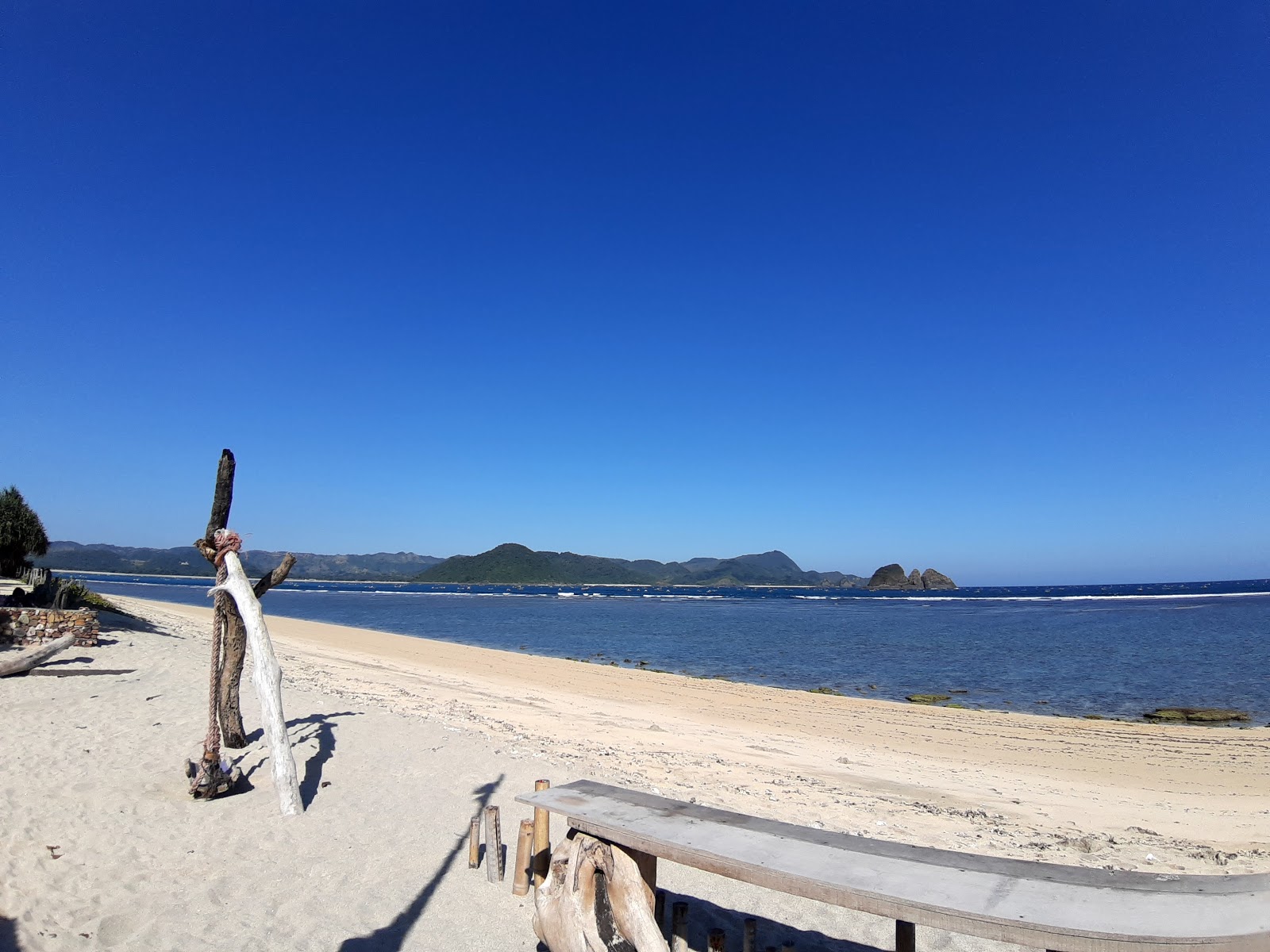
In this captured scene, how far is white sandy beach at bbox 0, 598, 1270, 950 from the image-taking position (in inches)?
190

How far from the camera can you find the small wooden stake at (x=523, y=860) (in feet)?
16.9

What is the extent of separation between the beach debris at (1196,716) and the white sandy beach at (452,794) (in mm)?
1509

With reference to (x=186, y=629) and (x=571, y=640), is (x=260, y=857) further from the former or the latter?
(x=571, y=640)

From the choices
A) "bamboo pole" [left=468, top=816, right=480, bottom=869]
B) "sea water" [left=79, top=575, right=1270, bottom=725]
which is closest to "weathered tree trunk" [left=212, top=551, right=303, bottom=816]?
"bamboo pole" [left=468, top=816, right=480, bottom=869]

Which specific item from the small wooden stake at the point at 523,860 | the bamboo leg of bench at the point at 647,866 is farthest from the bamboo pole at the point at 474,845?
the bamboo leg of bench at the point at 647,866

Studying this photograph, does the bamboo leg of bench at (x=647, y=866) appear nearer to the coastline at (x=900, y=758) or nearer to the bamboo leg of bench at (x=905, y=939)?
the bamboo leg of bench at (x=905, y=939)

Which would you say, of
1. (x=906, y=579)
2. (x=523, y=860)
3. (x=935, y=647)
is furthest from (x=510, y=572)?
(x=523, y=860)

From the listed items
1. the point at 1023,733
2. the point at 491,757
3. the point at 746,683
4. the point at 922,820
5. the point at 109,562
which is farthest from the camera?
the point at 109,562

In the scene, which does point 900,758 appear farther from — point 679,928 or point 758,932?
point 679,928

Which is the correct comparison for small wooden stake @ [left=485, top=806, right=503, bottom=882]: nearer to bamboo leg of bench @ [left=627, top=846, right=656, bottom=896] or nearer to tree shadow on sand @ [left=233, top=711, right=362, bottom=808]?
bamboo leg of bench @ [left=627, top=846, right=656, bottom=896]

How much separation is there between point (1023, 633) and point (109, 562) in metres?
200

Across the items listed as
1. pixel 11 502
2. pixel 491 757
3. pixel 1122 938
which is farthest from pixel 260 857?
pixel 11 502

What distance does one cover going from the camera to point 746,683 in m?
20.1

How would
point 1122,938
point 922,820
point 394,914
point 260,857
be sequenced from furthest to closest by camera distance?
1. point 922,820
2. point 260,857
3. point 394,914
4. point 1122,938
